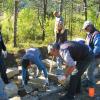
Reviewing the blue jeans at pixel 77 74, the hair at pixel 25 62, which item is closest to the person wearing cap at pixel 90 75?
the blue jeans at pixel 77 74

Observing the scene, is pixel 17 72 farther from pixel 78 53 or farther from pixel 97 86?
pixel 78 53

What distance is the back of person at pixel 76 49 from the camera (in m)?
7.44

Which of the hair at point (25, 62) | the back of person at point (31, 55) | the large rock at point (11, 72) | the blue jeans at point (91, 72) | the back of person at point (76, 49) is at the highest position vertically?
the back of person at point (76, 49)

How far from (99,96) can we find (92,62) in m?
1.03

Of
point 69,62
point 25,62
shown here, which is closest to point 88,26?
point 69,62

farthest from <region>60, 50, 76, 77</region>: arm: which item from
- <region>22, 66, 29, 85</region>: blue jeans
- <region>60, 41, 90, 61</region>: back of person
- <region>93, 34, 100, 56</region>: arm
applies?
<region>22, 66, 29, 85</region>: blue jeans

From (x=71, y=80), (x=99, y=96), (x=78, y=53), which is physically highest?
(x=78, y=53)

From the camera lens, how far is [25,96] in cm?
869

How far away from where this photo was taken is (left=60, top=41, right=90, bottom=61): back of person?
744cm

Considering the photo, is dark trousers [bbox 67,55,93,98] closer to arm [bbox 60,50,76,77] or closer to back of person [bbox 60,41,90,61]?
back of person [bbox 60,41,90,61]

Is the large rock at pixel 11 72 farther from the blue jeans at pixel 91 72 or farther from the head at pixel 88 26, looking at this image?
the head at pixel 88 26

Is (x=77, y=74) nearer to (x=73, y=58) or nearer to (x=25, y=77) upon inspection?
(x=73, y=58)

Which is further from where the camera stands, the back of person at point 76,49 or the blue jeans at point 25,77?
the blue jeans at point 25,77

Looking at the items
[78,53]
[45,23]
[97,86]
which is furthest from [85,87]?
[45,23]
